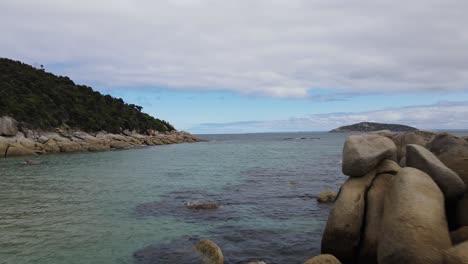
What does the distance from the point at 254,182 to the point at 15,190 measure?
17.6 meters

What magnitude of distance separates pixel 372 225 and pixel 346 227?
2.44 feet

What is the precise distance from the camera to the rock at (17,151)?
56719mm

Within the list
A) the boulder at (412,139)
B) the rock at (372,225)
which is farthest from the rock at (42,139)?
the rock at (372,225)

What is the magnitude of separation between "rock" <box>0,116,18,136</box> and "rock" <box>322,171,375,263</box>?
6184 centimetres

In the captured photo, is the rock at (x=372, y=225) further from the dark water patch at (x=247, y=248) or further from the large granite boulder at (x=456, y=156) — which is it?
the dark water patch at (x=247, y=248)

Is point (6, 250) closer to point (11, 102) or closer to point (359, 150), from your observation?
point (359, 150)

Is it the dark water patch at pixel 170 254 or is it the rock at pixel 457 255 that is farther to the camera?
the dark water patch at pixel 170 254

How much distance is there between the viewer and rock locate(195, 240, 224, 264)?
12.7 meters

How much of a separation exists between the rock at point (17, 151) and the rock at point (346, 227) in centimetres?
5613

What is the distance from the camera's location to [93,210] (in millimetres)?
21375

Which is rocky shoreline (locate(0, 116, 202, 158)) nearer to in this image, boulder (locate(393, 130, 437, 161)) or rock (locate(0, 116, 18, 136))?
rock (locate(0, 116, 18, 136))

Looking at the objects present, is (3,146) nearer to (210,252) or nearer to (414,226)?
(210,252)

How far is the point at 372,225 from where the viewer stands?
459 inches

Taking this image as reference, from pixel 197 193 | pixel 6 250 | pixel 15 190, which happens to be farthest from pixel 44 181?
pixel 6 250
